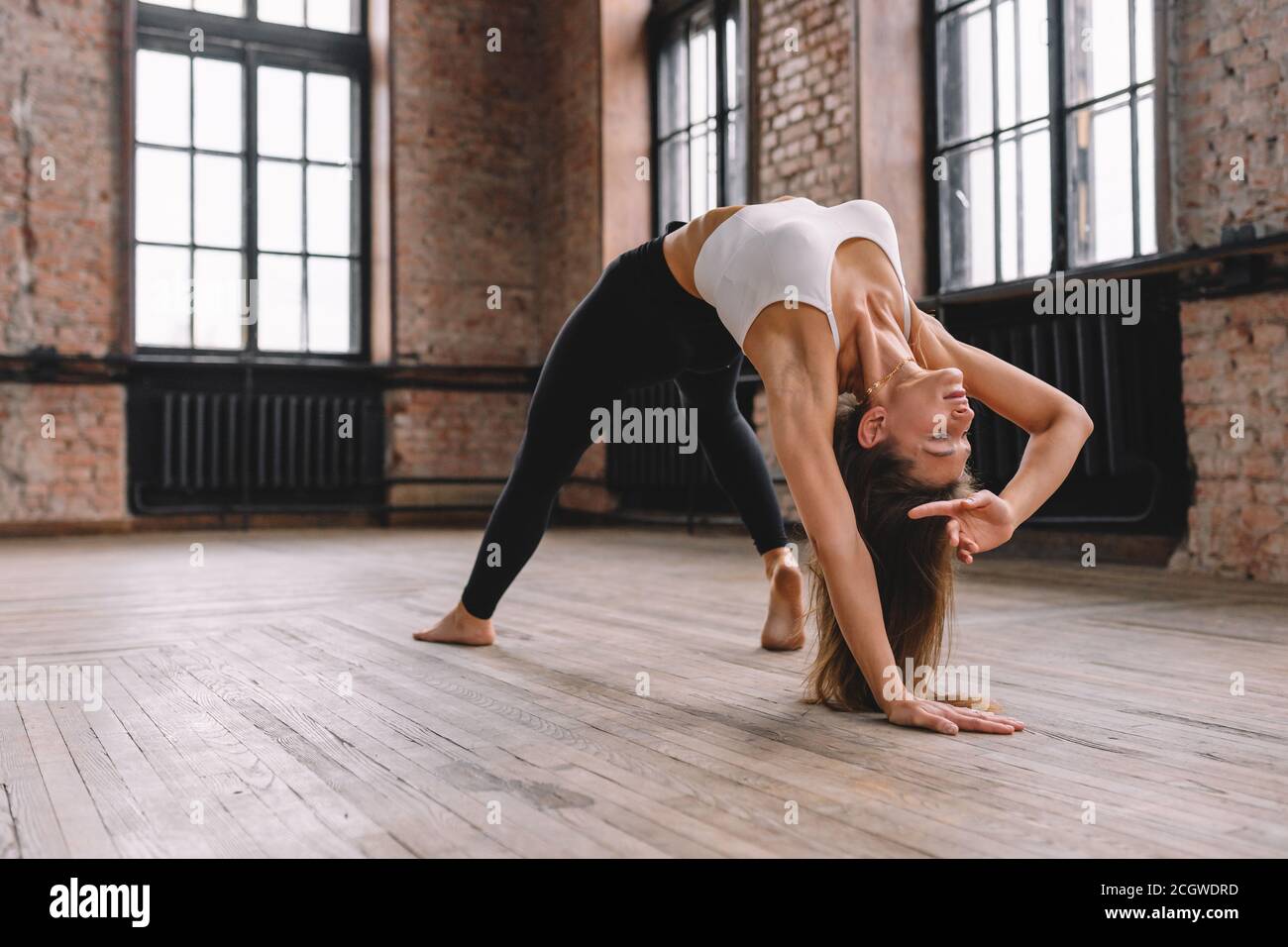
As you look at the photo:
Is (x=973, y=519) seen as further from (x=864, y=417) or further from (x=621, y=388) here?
(x=621, y=388)

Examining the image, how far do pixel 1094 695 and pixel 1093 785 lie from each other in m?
0.62

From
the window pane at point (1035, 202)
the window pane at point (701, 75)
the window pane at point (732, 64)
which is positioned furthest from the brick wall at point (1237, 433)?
the window pane at point (701, 75)

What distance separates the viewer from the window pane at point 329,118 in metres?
8.20

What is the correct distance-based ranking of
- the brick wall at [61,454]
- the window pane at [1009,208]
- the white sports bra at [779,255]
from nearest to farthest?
the white sports bra at [779,255] → the window pane at [1009,208] → the brick wall at [61,454]

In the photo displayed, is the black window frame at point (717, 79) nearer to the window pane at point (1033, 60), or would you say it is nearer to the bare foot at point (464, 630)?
the window pane at point (1033, 60)

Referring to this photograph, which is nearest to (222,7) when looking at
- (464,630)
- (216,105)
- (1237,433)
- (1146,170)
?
(216,105)

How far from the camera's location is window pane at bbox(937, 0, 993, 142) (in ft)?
18.2

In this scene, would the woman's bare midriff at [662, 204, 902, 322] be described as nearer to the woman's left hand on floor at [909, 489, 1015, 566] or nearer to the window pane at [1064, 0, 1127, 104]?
the woman's left hand on floor at [909, 489, 1015, 566]

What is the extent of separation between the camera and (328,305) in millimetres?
8242

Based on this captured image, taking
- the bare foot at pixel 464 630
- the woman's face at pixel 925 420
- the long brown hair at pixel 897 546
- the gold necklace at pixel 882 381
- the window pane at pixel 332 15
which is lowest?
the bare foot at pixel 464 630

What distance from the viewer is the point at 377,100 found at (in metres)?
8.29

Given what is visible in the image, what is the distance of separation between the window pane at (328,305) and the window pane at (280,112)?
797 millimetres
